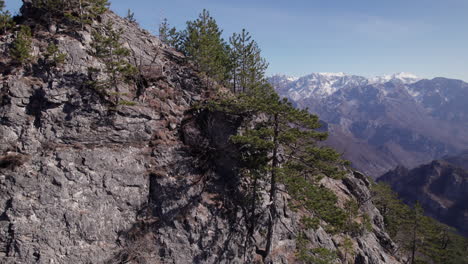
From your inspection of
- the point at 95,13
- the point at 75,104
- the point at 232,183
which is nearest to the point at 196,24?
the point at 95,13

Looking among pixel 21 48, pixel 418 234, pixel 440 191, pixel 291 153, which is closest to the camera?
pixel 21 48

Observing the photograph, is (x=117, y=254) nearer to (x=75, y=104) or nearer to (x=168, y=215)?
(x=168, y=215)

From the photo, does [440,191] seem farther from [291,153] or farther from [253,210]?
[291,153]

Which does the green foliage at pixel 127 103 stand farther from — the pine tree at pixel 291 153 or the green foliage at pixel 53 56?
the pine tree at pixel 291 153

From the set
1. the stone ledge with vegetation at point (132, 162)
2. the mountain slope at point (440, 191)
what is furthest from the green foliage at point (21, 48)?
the mountain slope at point (440, 191)

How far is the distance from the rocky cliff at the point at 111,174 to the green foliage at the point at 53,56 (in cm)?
52

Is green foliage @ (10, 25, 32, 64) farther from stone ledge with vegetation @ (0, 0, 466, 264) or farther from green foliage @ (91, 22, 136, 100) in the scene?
green foliage @ (91, 22, 136, 100)

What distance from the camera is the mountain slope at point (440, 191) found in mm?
149125

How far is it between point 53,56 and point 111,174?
10.9 meters

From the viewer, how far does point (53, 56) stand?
20219 millimetres

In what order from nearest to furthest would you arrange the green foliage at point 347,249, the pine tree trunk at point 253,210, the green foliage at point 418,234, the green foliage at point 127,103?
the green foliage at point 127,103 → the pine tree trunk at point 253,210 → the green foliage at point 347,249 → the green foliage at point 418,234

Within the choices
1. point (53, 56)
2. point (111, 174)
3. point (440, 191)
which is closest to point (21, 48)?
point (53, 56)

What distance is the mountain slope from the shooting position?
149 meters

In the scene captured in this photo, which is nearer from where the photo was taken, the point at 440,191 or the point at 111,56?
the point at 111,56
